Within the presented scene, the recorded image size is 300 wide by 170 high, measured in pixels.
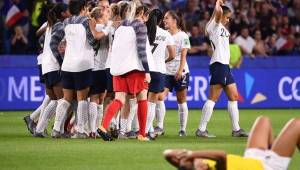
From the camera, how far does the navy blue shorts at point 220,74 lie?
1794 centimetres

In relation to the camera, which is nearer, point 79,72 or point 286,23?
point 79,72

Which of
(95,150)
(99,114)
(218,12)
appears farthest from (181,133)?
(95,150)

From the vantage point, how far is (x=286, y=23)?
30.4 m

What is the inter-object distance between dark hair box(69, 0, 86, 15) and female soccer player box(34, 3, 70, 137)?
434mm

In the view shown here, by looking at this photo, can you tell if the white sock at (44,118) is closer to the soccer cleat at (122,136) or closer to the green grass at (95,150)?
the green grass at (95,150)

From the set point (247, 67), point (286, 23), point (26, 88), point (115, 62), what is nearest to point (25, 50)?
point (26, 88)

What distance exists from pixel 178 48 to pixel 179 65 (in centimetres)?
33

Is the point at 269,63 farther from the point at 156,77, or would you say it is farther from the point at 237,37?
the point at 156,77

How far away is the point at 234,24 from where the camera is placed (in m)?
29.4

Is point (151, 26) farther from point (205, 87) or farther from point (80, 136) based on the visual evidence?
point (205, 87)

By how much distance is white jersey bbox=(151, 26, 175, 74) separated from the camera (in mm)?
17297

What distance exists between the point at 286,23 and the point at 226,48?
12.8 m

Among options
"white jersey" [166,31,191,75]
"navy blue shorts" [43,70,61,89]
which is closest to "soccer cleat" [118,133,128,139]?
"navy blue shorts" [43,70,61,89]

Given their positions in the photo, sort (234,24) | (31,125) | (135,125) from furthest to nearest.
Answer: (234,24), (31,125), (135,125)
